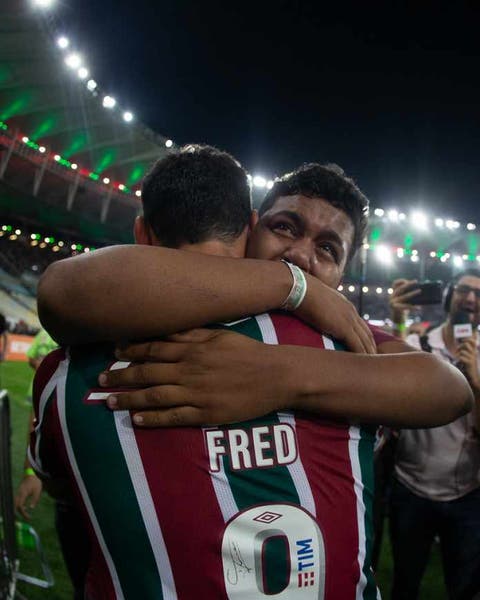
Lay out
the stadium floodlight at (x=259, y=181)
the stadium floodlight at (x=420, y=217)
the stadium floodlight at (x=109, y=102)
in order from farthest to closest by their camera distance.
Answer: the stadium floodlight at (x=109, y=102)
the stadium floodlight at (x=420, y=217)
the stadium floodlight at (x=259, y=181)

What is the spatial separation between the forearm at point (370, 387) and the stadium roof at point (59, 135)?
2245cm

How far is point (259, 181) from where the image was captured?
23812 millimetres

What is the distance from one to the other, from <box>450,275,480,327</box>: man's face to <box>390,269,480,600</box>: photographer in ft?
0.71

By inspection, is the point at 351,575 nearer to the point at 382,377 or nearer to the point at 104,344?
the point at 382,377

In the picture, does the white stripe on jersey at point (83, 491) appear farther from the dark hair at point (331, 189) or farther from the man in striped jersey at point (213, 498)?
the dark hair at point (331, 189)

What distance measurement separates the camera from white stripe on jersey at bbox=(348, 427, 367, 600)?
1.07m

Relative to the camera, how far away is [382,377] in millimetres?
1050

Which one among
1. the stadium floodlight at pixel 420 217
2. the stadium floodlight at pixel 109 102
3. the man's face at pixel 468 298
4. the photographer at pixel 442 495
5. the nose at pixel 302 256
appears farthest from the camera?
the stadium floodlight at pixel 109 102

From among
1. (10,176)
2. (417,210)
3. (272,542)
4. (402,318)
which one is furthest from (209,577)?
(10,176)

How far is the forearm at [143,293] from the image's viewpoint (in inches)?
38.2

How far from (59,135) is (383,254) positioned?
69.3 ft

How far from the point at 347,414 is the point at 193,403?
12.7 inches

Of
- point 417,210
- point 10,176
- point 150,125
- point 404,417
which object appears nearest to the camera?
point 404,417

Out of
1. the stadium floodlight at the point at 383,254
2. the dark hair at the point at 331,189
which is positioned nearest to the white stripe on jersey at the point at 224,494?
the dark hair at the point at 331,189
